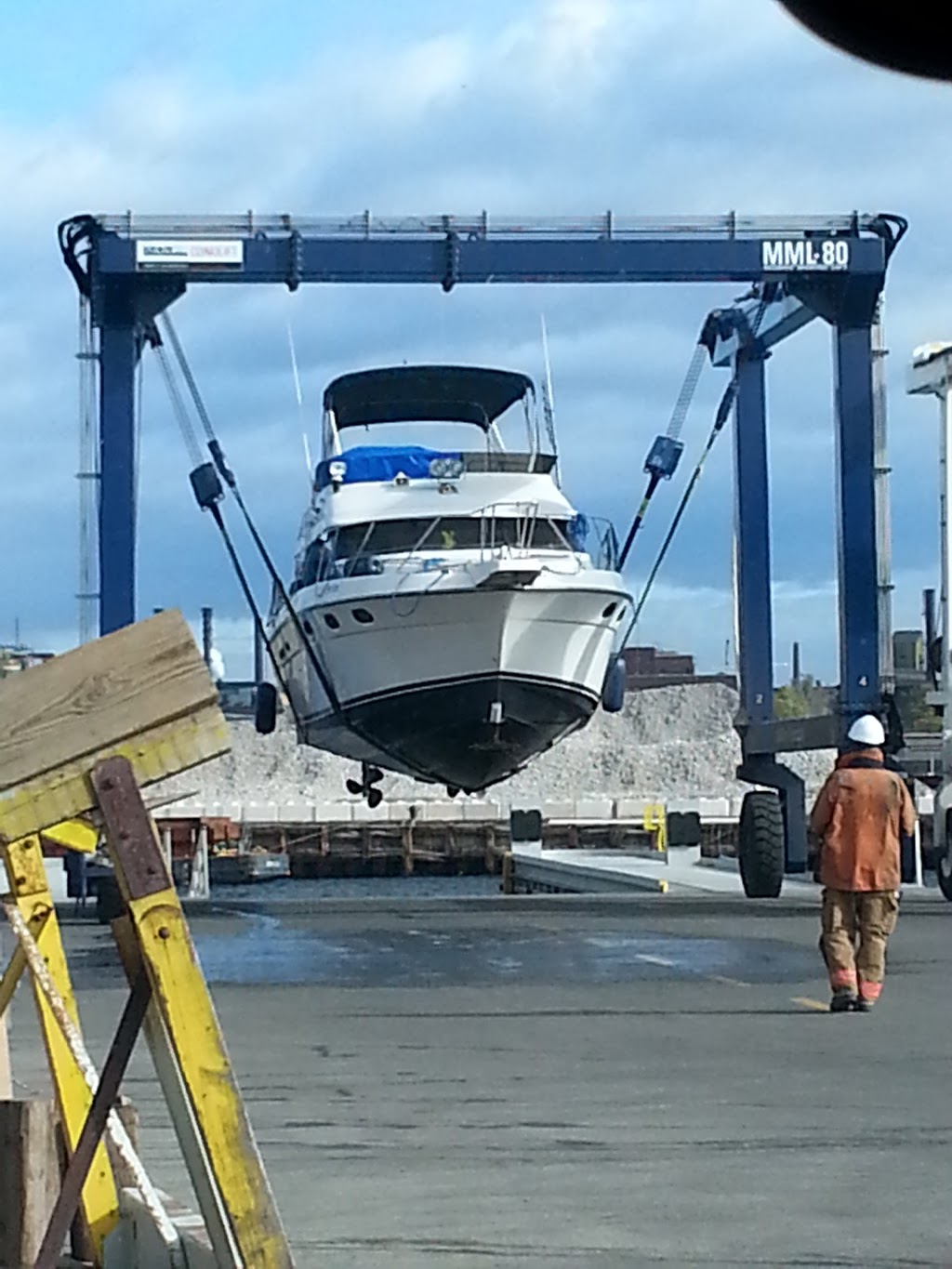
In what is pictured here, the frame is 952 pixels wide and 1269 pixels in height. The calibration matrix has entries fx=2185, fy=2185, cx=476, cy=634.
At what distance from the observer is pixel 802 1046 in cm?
1027

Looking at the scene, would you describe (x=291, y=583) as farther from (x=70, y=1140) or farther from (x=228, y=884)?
(x=228, y=884)

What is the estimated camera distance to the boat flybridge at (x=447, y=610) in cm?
2461

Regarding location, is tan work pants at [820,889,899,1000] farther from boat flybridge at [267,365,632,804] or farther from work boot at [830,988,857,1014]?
boat flybridge at [267,365,632,804]

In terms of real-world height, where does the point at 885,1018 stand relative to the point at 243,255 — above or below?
below

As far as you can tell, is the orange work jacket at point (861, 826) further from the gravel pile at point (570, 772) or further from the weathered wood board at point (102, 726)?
the gravel pile at point (570, 772)

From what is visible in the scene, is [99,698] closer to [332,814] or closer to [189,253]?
[189,253]

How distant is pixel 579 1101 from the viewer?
8.55 metres

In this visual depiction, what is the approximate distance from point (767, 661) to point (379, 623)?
507 centimetres

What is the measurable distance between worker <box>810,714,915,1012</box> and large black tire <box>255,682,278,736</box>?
17.6 m

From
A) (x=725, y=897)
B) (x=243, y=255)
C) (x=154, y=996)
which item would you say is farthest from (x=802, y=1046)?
(x=243, y=255)

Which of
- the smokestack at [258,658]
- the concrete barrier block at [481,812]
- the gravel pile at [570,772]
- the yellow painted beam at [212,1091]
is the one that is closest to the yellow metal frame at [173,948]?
the yellow painted beam at [212,1091]

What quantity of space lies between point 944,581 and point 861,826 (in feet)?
31.7

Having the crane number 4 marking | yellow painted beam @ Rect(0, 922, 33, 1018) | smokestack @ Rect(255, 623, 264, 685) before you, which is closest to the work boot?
yellow painted beam @ Rect(0, 922, 33, 1018)

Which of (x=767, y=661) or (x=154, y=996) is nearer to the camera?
(x=154, y=996)
